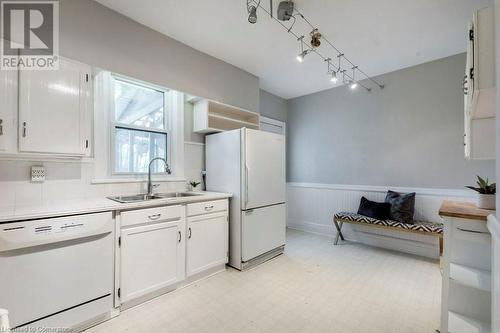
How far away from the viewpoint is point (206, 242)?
8.08 feet

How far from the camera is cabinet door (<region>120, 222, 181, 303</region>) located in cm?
187

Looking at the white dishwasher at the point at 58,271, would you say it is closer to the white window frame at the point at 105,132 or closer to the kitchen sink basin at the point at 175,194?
the white window frame at the point at 105,132

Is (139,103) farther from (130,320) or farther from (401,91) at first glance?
(401,91)

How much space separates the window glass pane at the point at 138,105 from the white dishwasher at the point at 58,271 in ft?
4.00

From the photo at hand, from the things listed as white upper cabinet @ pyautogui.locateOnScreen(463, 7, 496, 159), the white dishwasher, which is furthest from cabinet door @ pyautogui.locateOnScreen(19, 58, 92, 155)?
white upper cabinet @ pyautogui.locateOnScreen(463, 7, 496, 159)

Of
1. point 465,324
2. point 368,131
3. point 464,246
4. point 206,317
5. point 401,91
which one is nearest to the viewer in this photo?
point 465,324

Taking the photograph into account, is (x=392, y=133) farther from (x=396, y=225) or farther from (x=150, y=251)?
(x=150, y=251)

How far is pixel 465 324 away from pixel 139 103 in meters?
3.48

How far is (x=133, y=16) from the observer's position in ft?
7.40

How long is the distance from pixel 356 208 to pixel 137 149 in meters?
3.43

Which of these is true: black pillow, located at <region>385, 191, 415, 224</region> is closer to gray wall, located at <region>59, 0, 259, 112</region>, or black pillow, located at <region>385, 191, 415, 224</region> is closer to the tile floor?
the tile floor

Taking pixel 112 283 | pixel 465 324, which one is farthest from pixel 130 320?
pixel 465 324

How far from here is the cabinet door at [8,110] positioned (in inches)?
59.7

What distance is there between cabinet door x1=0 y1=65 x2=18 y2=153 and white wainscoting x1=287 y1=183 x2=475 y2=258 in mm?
4052
